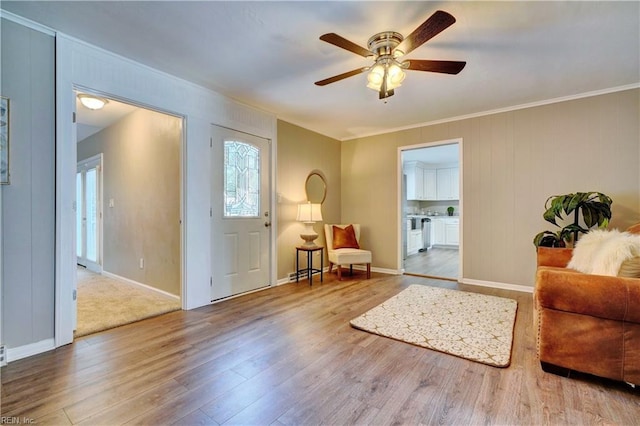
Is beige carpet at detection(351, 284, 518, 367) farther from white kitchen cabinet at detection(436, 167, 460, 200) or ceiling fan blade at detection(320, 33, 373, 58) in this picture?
white kitchen cabinet at detection(436, 167, 460, 200)

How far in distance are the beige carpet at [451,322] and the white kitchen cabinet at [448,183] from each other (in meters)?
5.17

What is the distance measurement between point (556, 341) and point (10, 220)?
3.80 metres

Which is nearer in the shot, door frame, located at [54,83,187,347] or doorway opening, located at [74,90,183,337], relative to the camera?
door frame, located at [54,83,187,347]

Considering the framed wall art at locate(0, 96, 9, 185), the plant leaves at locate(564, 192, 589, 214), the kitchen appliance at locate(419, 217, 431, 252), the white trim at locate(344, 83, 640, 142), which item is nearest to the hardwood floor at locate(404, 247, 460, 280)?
the kitchen appliance at locate(419, 217, 431, 252)

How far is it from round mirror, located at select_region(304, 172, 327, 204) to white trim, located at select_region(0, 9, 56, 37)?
324 cm

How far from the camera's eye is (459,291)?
149 inches

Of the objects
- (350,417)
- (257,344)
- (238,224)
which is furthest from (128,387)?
(238,224)

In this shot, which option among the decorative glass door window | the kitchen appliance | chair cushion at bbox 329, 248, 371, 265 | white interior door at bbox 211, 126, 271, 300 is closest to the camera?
white interior door at bbox 211, 126, 271, 300

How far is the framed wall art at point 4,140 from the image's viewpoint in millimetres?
2010

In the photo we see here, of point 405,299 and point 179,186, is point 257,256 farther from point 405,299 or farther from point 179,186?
→ point 405,299

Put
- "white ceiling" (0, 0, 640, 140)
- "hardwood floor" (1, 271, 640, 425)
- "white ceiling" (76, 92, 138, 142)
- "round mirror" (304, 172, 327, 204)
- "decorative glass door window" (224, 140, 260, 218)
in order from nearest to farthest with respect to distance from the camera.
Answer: "hardwood floor" (1, 271, 640, 425), "white ceiling" (0, 0, 640, 140), "decorative glass door window" (224, 140, 260, 218), "white ceiling" (76, 92, 138, 142), "round mirror" (304, 172, 327, 204)

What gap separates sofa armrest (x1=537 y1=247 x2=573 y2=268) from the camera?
2.73 m

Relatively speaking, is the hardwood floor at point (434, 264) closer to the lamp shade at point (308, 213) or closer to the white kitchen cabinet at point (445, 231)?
the white kitchen cabinet at point (445, 231)

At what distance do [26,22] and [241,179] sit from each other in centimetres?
221
